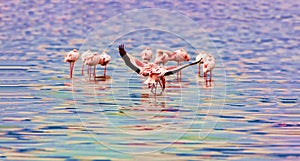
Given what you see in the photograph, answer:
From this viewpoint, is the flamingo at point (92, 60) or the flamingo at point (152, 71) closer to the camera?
the flamingo at point (152, 71)

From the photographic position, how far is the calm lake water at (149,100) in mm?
15398

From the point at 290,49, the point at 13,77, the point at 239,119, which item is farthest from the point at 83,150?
the point at 290,49

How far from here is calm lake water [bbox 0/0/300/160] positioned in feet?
50.5

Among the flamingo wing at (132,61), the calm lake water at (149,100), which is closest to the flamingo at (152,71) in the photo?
the flamingo wing at (132,61)

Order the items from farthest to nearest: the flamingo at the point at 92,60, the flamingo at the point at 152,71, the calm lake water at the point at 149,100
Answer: the flamingo at the point at 92,60
the flamingo at the point at 152,71
the calm lake water at the point at 149,100

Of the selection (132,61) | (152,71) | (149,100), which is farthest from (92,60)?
(152,71)

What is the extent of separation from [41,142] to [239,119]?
3.70m

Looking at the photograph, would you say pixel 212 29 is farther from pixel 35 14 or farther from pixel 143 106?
pixel 143 106

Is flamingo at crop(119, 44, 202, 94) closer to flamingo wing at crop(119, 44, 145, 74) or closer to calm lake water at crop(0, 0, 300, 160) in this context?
flamingo wing at crop(119, 44, 145, 74)

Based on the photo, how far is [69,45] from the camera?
109 ft

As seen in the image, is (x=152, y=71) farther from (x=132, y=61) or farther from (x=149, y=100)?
(x=132, y=61)

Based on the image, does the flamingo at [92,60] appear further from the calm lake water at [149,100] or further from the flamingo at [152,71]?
the flamingo at [152,71]

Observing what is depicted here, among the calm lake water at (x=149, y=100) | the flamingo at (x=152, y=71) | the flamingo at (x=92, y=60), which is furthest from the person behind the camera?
the flamingo at (x=92, y=60)

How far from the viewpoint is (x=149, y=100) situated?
65.1 ft
